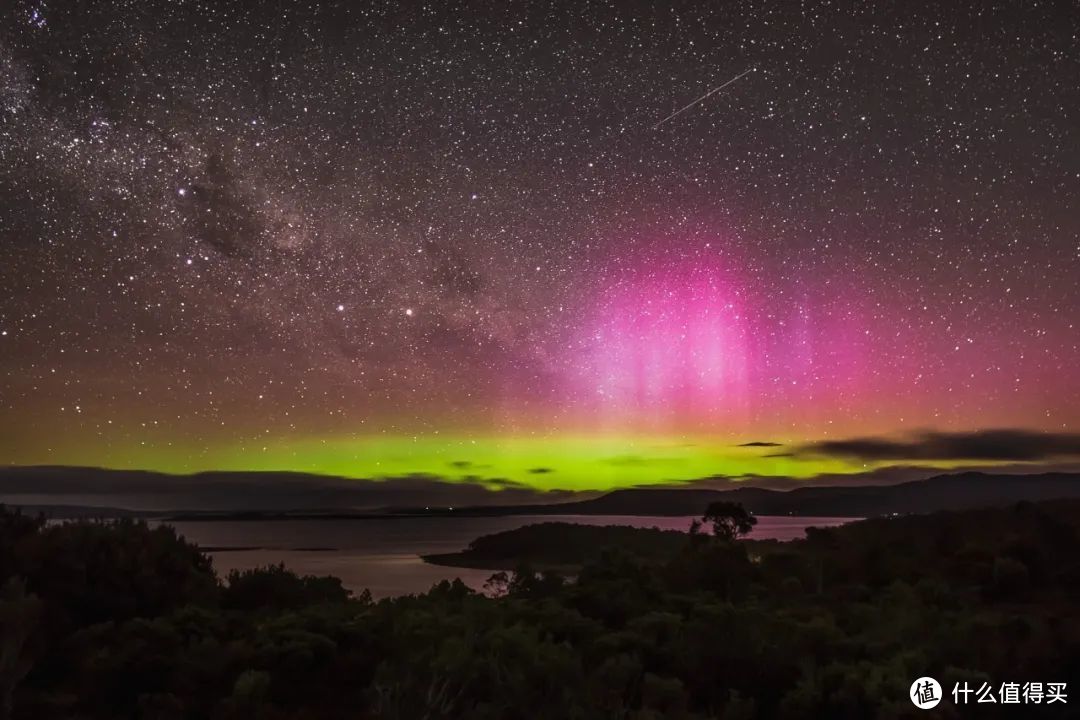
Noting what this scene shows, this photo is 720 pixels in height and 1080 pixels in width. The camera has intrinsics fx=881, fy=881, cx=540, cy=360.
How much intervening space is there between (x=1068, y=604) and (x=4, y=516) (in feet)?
61.6

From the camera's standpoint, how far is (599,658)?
10.2 meters

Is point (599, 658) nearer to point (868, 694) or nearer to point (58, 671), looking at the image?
point (868, 694)

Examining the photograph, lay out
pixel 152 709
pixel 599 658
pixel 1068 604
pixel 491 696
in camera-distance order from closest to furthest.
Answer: pixel 152 709, pixel 491 696, pixel 599 658, pixel 1068 604

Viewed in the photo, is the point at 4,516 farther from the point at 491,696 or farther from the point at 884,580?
the point at 884,580

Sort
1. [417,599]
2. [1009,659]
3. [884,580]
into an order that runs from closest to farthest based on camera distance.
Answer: [1009,659]
[417,599]
[884,580]

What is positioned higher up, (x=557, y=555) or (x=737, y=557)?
(x=737, y=557)

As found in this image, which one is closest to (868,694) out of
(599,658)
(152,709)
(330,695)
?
(599,658)

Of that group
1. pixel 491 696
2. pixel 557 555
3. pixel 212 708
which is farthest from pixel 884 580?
pixel 557 555

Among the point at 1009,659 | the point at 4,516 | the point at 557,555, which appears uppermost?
the point at 4,516

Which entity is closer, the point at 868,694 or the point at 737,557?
the point at 868,694

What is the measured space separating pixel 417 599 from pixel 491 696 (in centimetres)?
450

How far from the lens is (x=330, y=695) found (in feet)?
30.4

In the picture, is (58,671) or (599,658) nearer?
(58,671)

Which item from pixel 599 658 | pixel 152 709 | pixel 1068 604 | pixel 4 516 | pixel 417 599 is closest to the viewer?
pixel 152 709
